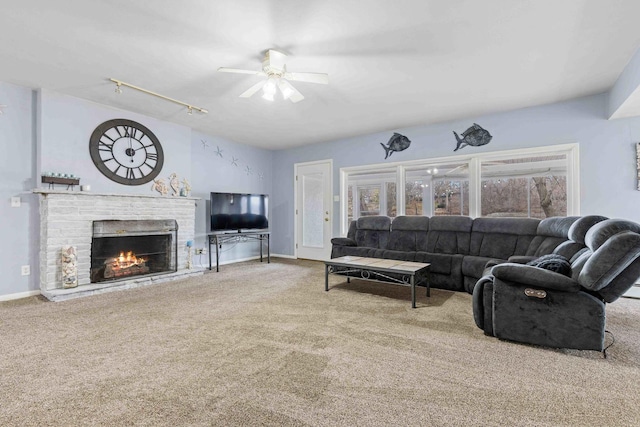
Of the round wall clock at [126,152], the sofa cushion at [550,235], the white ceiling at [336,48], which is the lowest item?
the sofa cushion at [550,235]

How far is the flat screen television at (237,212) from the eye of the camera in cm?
539

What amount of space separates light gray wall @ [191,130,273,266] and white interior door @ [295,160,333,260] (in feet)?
2.87

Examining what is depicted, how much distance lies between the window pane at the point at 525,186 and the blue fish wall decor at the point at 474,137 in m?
0.33

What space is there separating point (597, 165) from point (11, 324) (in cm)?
661

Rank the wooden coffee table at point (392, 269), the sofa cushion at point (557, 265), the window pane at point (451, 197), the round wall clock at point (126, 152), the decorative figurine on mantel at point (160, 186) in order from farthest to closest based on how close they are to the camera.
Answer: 1. the window pane at point (451, 197)
2. the decorative figurine on mantel at point (160, 186)
3. the round wall clock at point (126, 152)
4. the wooden coffee table at point (392, 269)
5. the sofa cushion at point (557, 265)

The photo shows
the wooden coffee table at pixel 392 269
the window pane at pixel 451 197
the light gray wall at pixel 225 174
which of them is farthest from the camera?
the light gray wall at pixel 225 174

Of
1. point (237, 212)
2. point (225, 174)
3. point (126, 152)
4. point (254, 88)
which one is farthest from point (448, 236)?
point (126, 152)

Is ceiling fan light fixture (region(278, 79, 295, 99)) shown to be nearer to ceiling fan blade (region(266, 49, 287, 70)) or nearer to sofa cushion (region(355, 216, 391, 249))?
ceiling fan blade (region(266, 49, 287, 70))

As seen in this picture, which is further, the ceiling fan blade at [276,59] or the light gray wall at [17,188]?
the light gray wall at [17,188]

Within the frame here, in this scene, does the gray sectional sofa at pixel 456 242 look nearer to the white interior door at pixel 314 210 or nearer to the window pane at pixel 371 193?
the window pane at pixel 371 193

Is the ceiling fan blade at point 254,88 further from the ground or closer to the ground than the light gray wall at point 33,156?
further from the ground

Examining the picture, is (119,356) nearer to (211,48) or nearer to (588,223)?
(211,48)

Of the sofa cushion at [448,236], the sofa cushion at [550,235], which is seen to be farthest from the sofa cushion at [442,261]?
the sofa cushion at [550,235]

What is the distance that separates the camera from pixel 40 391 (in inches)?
67.4
